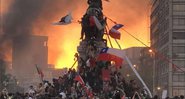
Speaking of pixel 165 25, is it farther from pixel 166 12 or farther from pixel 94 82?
pixel 94 82

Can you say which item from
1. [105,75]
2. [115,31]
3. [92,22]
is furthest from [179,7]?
[105,75]

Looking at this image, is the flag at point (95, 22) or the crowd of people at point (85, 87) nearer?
the crowd of people at point (85, 87)

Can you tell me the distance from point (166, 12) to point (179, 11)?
406 cm

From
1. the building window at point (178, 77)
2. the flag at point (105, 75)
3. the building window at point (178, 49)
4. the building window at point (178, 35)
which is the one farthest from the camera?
the building window at point (178, 35)

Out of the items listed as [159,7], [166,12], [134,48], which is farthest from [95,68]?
[134,48]

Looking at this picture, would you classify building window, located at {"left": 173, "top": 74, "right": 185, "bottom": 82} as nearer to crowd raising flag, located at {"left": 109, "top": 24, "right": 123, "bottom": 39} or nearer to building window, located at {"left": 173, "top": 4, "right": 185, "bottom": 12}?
building window, located at {"left": 173, "top": 4, "right": 185, "bottom": 12}

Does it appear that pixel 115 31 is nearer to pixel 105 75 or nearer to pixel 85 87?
pixel 105 75

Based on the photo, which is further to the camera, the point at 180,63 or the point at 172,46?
the point at 172,46

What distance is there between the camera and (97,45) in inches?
1731

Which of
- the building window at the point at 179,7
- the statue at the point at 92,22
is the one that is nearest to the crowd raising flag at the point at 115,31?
the statue at the point at 92,22

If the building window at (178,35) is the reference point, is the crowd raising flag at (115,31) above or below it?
below

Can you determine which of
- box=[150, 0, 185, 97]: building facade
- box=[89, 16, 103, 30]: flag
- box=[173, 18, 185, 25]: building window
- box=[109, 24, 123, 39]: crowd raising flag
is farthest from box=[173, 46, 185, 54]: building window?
box=[109, 24, 123, 39]: crowd raising flag

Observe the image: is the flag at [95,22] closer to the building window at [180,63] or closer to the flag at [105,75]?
the flag at [105,75]

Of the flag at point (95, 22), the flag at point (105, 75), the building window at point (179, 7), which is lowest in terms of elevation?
the flag at point (105, 75)
